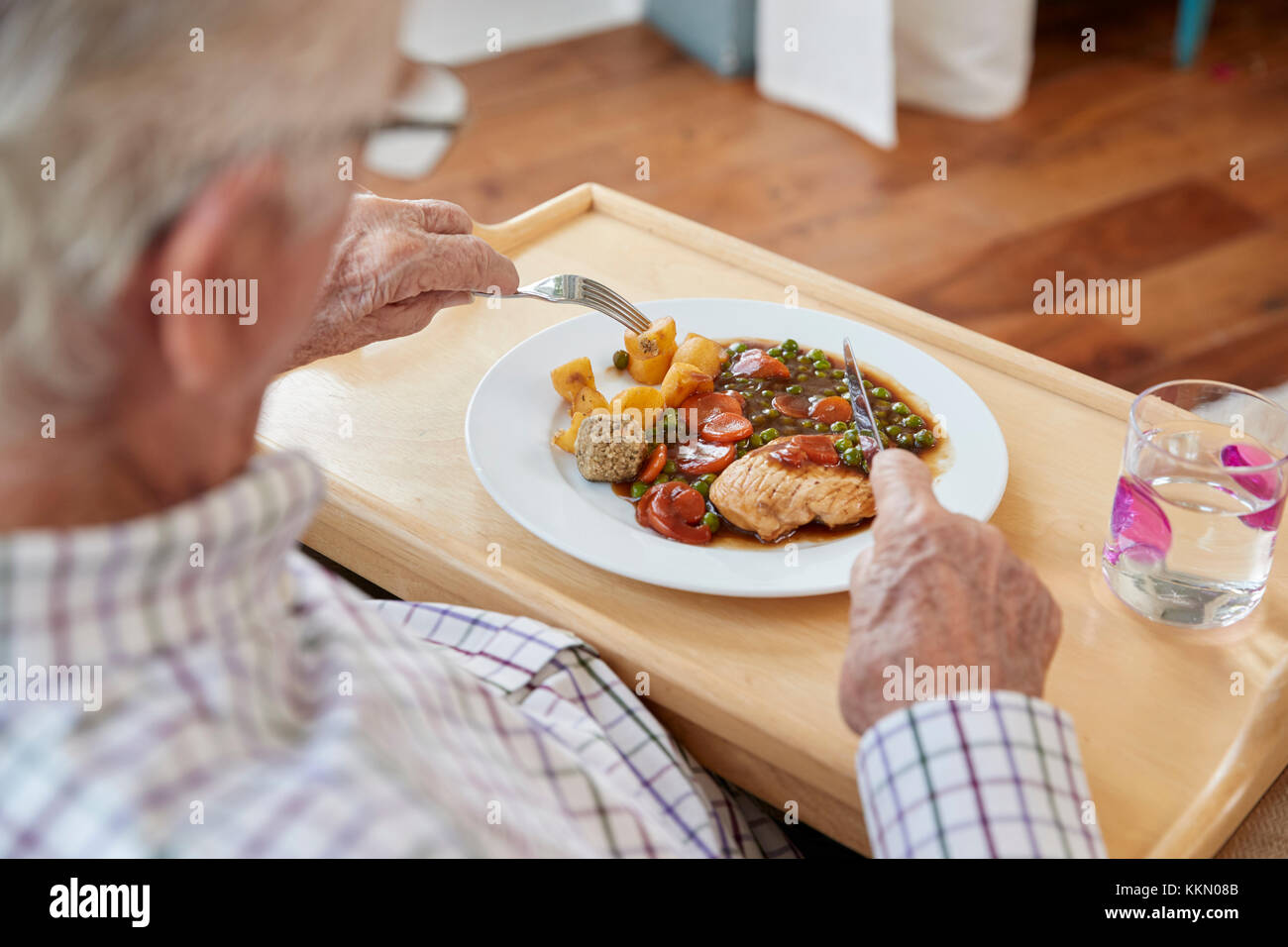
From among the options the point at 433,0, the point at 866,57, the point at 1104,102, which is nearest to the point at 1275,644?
the point at 866,57

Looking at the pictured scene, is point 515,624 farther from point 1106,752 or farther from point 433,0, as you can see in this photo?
point 433,0

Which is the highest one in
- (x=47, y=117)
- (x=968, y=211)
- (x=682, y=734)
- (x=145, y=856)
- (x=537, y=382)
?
(x=47, y=117)

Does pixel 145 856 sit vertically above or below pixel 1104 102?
above

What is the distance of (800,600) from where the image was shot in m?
0.97

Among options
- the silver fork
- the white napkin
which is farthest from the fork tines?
the white napkin

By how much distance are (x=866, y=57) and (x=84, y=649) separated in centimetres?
278

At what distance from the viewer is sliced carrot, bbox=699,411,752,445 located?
1126 millimetres

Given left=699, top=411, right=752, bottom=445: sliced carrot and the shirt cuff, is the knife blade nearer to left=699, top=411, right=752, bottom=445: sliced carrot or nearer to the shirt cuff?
left=699, top=411, right=752, bottom=445: sliced carrot

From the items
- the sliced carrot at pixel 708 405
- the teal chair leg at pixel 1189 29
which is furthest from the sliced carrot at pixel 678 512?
the teal chair leg at pixel 1189 29

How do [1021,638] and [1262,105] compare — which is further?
[1262,105]

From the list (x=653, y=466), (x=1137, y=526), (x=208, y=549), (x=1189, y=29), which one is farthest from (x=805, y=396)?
(x=1189, y=29)

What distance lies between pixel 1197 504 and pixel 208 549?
69 cm

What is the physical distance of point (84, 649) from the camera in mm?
555

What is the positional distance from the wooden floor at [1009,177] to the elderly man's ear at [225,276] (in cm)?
206
